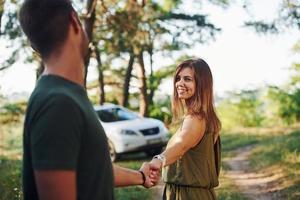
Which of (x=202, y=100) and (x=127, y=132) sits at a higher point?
(x=202, y=100)

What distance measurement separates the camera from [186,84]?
3771 mm

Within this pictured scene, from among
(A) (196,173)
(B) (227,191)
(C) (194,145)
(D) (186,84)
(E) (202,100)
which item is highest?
(D) (186,84)

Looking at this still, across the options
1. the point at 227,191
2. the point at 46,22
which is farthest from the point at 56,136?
the point at 227,191

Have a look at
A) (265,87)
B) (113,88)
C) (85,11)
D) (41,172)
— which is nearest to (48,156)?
(41,172)

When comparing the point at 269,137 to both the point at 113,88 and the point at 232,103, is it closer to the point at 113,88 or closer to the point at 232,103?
the point at 232,103

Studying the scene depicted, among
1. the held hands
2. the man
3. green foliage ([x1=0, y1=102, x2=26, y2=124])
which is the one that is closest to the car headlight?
green foliage ([x1=0, y1=102, x2=26, y2=124])

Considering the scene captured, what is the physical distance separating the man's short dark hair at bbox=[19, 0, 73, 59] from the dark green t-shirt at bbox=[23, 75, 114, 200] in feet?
0.37

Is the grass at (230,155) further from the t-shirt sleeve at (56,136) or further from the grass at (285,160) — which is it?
the t-shirt sleeve at (56,136)

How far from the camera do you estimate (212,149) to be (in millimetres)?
3693

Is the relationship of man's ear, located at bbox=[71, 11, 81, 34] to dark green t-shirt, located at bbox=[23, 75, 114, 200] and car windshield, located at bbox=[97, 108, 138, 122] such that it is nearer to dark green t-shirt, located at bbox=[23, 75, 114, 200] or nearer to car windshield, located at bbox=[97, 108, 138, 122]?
dark green t-shirt, located at bbox=[23, 75, 114, 200]

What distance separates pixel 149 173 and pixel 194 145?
0.44 m

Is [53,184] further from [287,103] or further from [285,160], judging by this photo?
[287,103]

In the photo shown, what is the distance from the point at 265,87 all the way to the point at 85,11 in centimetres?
1252

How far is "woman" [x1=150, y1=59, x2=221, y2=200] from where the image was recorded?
142 inches
